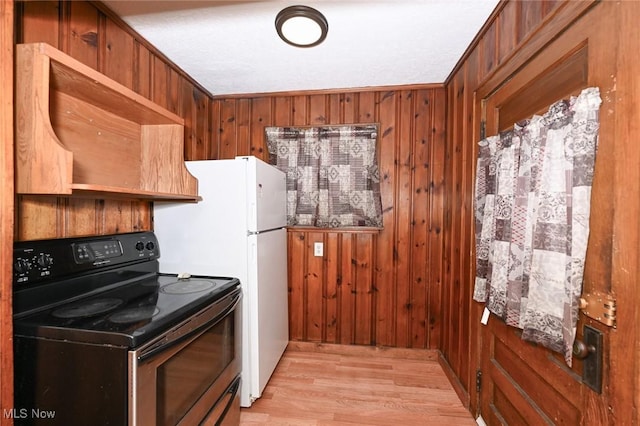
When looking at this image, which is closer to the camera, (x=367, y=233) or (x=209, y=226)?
(x=209, y=226)

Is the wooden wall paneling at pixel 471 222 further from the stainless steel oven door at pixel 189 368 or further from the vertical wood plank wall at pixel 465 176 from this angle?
the stainless steel oven door at pixel 189 368

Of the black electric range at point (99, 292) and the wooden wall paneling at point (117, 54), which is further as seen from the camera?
the wooden wall paneling at point (117, 54)

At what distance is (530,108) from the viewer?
120 centimetres

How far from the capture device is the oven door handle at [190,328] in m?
0.91

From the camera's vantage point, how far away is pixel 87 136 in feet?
4.49

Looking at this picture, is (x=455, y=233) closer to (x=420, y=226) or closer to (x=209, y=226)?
(x=420, y=226)

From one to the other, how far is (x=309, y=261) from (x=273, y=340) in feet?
2.44

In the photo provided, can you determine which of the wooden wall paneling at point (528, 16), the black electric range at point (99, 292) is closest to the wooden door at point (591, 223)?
the wooden wall paneling at point (528, 16)

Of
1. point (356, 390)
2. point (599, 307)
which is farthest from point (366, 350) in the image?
point (599, 307)

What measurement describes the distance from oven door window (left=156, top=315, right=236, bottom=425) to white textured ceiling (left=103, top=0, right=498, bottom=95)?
5.46 feet

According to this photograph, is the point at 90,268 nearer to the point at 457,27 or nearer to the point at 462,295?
the point at 462,295

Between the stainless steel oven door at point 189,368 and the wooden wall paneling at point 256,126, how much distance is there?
4.85 feet

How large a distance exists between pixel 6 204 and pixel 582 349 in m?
1.87

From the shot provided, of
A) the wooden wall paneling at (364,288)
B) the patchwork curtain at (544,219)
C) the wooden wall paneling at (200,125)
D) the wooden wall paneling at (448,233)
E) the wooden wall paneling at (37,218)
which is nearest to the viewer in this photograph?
the patchwork curtain at (544,219)
